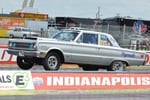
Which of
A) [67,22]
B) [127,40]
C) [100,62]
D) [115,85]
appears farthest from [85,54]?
[67,22]

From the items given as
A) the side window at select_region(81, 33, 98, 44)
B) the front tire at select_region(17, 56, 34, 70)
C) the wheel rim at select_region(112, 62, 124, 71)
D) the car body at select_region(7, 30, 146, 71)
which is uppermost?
the side window at select_region(81, 33, 98, 44)

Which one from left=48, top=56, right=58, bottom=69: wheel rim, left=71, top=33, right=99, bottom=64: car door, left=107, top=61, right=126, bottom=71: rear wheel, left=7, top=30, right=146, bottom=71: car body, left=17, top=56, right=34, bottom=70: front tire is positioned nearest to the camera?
left=7, top=30, right=146, bottom=71: car body

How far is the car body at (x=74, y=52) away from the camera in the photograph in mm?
16188

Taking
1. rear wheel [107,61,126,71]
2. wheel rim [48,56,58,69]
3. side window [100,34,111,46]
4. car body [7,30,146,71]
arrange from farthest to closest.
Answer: rear wheel [107,61,126,71], side window [100,34,111,46], wheel rim [48,56,58,69], car body [7,30,146,71]

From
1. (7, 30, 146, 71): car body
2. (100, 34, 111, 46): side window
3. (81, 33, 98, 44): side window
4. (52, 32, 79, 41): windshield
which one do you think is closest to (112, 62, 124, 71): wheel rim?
(7, 30, 146, 71): car body

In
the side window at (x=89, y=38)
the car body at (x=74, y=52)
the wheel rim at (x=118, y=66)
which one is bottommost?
the wheel rim at (x=118, y=66)

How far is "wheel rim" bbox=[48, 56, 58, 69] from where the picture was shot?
16328 millimetres

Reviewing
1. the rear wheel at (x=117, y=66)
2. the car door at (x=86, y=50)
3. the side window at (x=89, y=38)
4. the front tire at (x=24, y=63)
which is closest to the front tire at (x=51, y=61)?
the car door at (x=86, y=50)

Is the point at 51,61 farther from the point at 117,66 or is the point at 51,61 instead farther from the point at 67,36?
the point at 117,66

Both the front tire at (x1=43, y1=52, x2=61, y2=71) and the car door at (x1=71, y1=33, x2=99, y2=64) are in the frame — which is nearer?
the front tire at (x1=43, y1=52, x2=61, y2=71)

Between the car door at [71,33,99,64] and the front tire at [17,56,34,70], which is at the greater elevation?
the car door at [71,33,99,64]

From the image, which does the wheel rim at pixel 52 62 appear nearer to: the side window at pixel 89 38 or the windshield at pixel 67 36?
the windshield at pixel 67 36

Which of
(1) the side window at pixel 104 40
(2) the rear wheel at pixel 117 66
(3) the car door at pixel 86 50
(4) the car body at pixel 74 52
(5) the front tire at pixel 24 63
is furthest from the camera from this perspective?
(2) the rear wheel at pixel 117 66

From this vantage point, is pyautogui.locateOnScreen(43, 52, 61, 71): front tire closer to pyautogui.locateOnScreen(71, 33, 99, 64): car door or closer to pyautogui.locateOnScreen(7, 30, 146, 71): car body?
pyautogui.locateOnScreen(7, 30, 146, 71): car body
